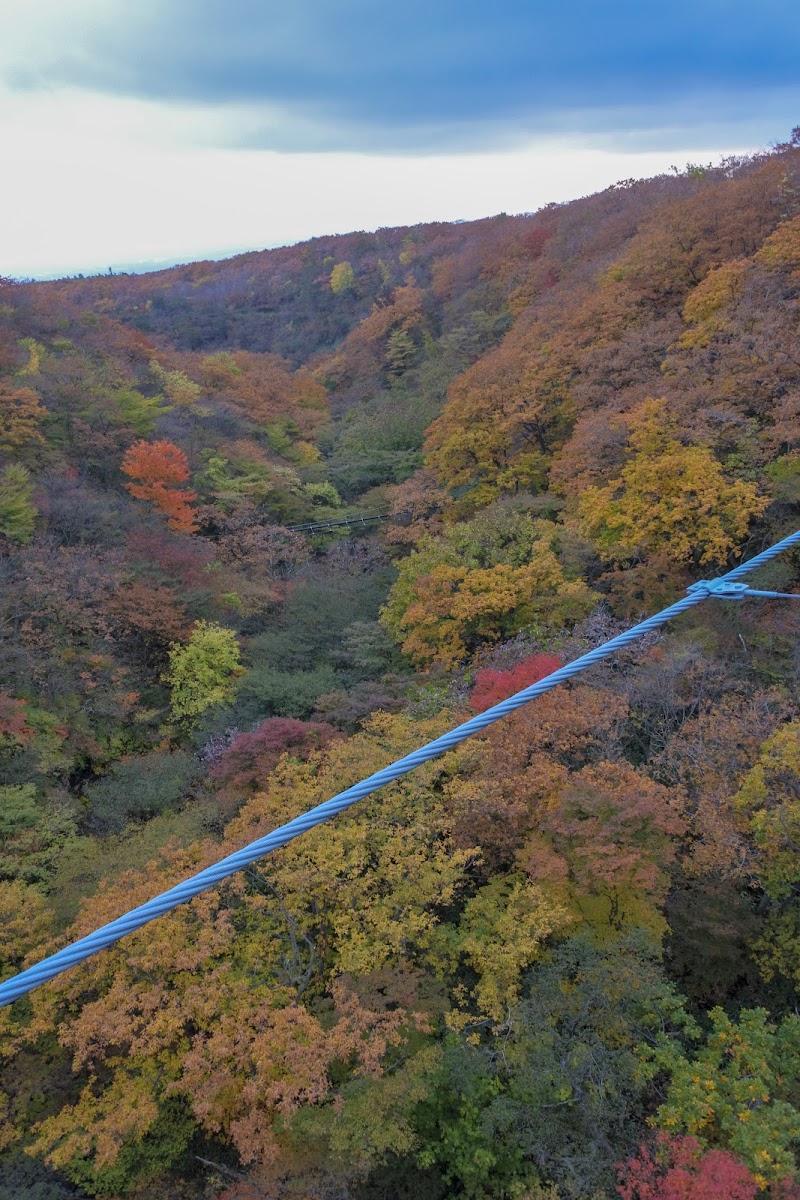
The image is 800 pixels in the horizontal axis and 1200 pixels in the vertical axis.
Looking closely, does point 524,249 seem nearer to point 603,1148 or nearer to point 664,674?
point 664,674

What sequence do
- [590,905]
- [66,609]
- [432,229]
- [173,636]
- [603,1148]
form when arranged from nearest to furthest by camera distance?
[603,1148] < [590,905] < [66,609] < [173,636] < [432,229]

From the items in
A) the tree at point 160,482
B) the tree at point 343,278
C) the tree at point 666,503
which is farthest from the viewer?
the tree at point 343,278

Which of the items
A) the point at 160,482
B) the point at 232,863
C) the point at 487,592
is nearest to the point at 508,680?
the point at 487,592

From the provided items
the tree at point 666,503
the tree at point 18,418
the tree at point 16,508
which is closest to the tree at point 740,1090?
the tree at point 666,503

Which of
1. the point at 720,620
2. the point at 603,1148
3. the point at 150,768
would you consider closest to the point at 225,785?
the point at 150,768

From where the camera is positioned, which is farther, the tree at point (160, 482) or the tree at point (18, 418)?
the tree at point (160, 482)

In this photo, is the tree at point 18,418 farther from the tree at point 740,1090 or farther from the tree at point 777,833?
the tree at point 740,1090

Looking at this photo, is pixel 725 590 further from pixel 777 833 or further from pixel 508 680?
pixel 508 680
